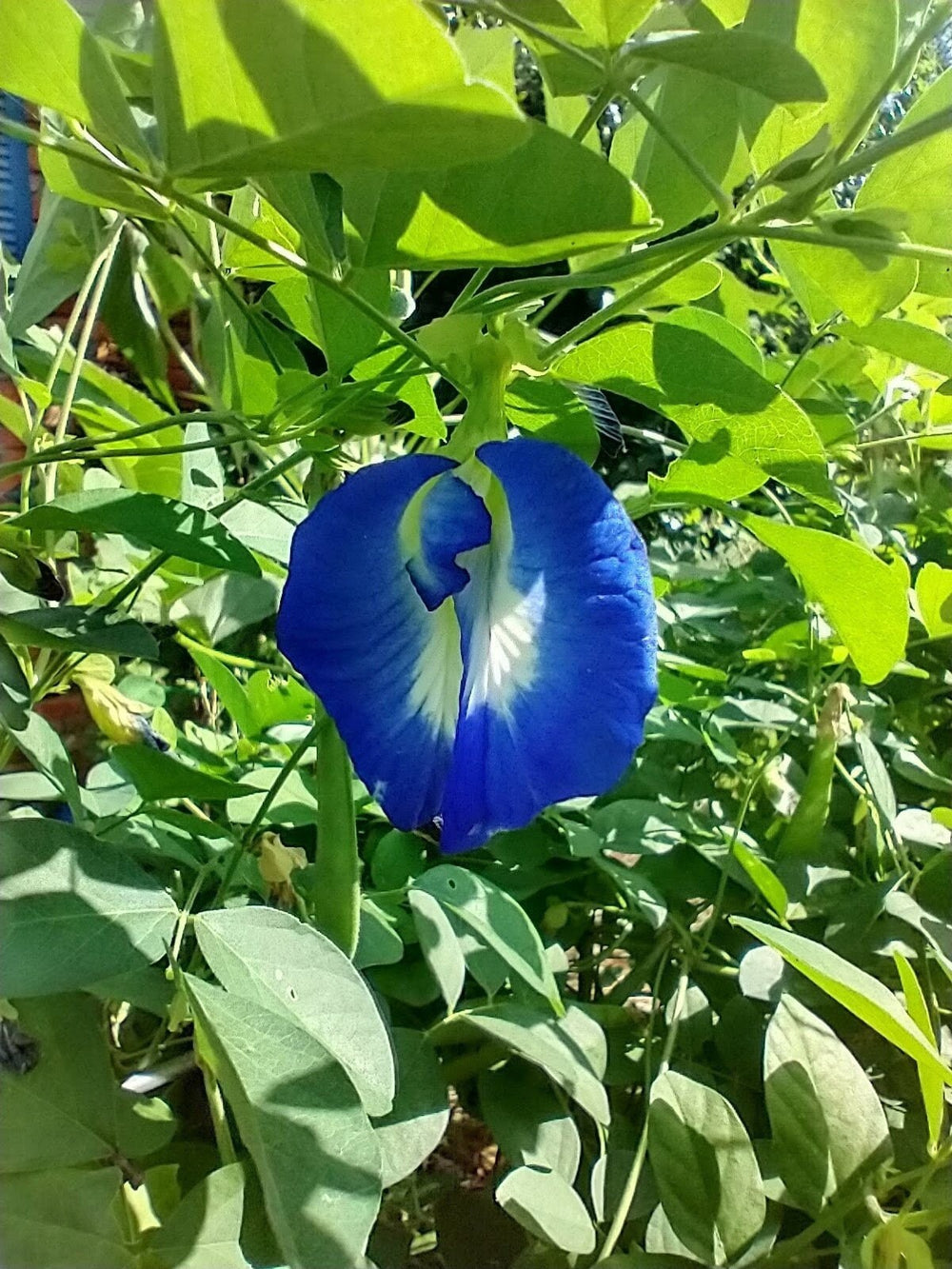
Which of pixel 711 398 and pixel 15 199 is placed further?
pixel 15 199

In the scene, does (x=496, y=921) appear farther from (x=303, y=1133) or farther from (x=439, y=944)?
(x=303, y=1133)

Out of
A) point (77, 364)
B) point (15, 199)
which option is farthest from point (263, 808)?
point (15, 199)

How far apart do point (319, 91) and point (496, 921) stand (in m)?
0.36

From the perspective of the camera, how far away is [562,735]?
319 mm

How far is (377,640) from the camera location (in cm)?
31

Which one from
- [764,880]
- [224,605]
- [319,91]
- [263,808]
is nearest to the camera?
[319,91]

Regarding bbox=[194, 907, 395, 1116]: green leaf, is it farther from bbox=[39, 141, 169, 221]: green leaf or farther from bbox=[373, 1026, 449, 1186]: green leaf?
bbox=[39, 141, 169, 221]: green leaf

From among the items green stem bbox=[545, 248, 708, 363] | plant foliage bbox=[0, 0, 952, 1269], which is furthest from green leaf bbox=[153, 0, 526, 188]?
green stem bbox=[545, 248, 708, 363]

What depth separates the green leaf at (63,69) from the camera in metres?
0.26

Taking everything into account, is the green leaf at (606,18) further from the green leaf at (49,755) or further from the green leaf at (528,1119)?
the green leaf at (528,1119)

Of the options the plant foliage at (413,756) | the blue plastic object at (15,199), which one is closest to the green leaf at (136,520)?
the plant foliage at (413,756)

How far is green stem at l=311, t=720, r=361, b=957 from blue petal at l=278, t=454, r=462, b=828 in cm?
8

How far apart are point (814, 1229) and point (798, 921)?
0.21 m

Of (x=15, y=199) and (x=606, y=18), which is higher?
(x=606, y=18)
